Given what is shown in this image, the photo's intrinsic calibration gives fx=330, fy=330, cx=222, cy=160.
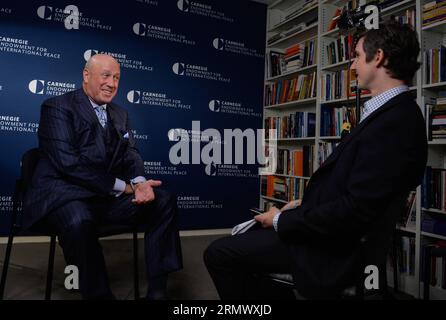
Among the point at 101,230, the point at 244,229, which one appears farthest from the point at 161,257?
the point at 244,229

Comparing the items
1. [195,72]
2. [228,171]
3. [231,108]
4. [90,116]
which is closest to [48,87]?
[195,72]

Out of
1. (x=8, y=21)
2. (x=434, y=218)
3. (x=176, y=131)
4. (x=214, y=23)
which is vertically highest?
(x=214, y=23)

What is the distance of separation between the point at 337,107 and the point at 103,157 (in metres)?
2.35

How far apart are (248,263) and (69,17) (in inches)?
126

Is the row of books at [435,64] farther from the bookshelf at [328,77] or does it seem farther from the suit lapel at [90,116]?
the suit lapel at [90,116]

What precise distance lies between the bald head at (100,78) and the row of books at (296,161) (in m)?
2.12

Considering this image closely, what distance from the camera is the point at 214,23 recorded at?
3922 millimetres

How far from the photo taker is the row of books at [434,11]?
86.0 inches

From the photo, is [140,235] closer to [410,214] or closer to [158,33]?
[158,33]

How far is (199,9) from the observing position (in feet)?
12.6

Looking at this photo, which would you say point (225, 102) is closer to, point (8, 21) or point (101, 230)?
point (8, 21)

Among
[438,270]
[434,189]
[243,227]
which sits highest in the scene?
[434,189]

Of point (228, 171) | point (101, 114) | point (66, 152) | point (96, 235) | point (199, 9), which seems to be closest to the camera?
point (96, 235)

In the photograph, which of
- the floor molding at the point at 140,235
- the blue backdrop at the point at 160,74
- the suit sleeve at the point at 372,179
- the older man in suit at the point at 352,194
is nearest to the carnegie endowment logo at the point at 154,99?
the blue backdrop at the point at 160,74
